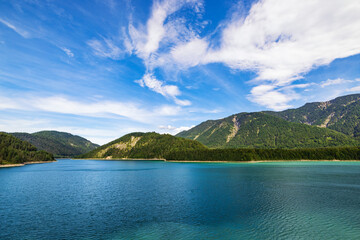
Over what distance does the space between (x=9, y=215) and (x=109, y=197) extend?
22207 mm

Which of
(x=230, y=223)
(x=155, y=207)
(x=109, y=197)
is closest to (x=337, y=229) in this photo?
(x=230, y=223)

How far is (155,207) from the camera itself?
148ft

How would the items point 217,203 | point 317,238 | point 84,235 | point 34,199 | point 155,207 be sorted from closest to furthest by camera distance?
1. point 317,238
2. point 84,235
3. point 155,207
4. point 217,203
5. point 34,199

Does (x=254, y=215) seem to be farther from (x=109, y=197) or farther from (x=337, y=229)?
(x=109, y=197)

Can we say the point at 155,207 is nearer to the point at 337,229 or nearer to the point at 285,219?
the point at 285,219

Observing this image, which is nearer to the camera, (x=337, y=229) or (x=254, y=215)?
(x=337, y=229)

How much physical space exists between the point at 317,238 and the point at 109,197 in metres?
49.4

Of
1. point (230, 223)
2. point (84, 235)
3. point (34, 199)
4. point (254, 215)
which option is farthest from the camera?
point (34, 199)

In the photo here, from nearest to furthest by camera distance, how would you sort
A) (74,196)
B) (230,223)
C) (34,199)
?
(230,223) < (34,199) < (74,196)

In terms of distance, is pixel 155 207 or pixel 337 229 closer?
pixel 337 229

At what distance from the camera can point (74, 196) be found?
191ft

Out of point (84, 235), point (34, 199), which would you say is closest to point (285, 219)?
point (84, 235)

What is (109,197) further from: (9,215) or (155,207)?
(9,215)

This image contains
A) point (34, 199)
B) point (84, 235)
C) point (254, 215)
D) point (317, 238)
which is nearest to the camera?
point (317, 238)
